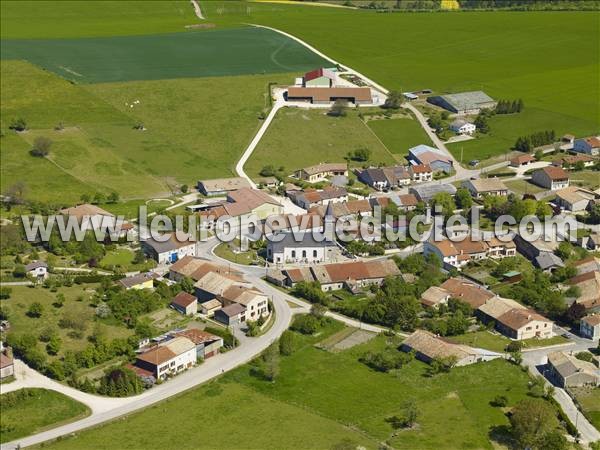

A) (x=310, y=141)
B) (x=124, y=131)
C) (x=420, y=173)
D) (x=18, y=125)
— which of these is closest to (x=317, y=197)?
(x=420, y=173)

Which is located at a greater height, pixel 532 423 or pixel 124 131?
pixel 124 131

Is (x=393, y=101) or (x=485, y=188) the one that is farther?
(x=393, y=101)

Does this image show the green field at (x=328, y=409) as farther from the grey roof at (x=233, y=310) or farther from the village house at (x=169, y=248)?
the village house at (x=169, y=248)

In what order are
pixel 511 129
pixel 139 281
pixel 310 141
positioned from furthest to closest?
pixel 511 129 → pixel 310 141 → pixel 139 281

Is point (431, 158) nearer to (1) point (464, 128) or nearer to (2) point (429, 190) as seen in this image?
(2) point (429, 190)

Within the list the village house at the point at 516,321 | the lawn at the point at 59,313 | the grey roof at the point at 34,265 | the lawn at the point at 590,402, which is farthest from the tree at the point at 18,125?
the lawn at the point at 590,402

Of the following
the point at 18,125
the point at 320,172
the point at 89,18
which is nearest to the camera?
the point at 320,172

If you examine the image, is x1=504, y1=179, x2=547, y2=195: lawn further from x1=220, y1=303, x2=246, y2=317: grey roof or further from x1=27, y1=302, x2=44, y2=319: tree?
x1=27, y1=302, x2=44, y2=319: tree
